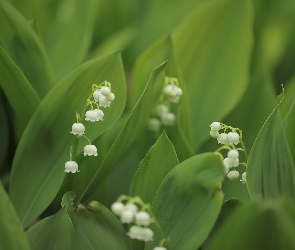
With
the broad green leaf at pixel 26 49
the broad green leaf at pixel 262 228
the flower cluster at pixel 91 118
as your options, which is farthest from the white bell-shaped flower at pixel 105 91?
the broad green leaf at pixel 262 228

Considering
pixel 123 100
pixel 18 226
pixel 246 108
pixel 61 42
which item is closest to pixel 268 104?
pixel 246 108

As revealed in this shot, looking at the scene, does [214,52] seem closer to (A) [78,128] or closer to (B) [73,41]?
(B) [73,41]

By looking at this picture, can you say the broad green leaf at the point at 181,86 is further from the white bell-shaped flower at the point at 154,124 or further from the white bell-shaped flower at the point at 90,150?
the white bell-shaped flower at the point at 90,150

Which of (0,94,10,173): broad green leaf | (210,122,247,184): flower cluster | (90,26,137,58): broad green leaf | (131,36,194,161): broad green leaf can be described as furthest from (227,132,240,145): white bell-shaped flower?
(90,26,137,58): broad green leaf

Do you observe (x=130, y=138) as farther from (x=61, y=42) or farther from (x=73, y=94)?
(x=61, y=42)

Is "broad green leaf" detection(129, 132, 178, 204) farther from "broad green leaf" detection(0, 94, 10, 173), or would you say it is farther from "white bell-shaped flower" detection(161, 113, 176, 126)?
"broad green leaf" detection(0, 94, 10, 173)

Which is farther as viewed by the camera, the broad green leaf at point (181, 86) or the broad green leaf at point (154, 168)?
the broad green leaf at point (181, 86)

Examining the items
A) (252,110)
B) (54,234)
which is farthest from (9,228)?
(252,110)
